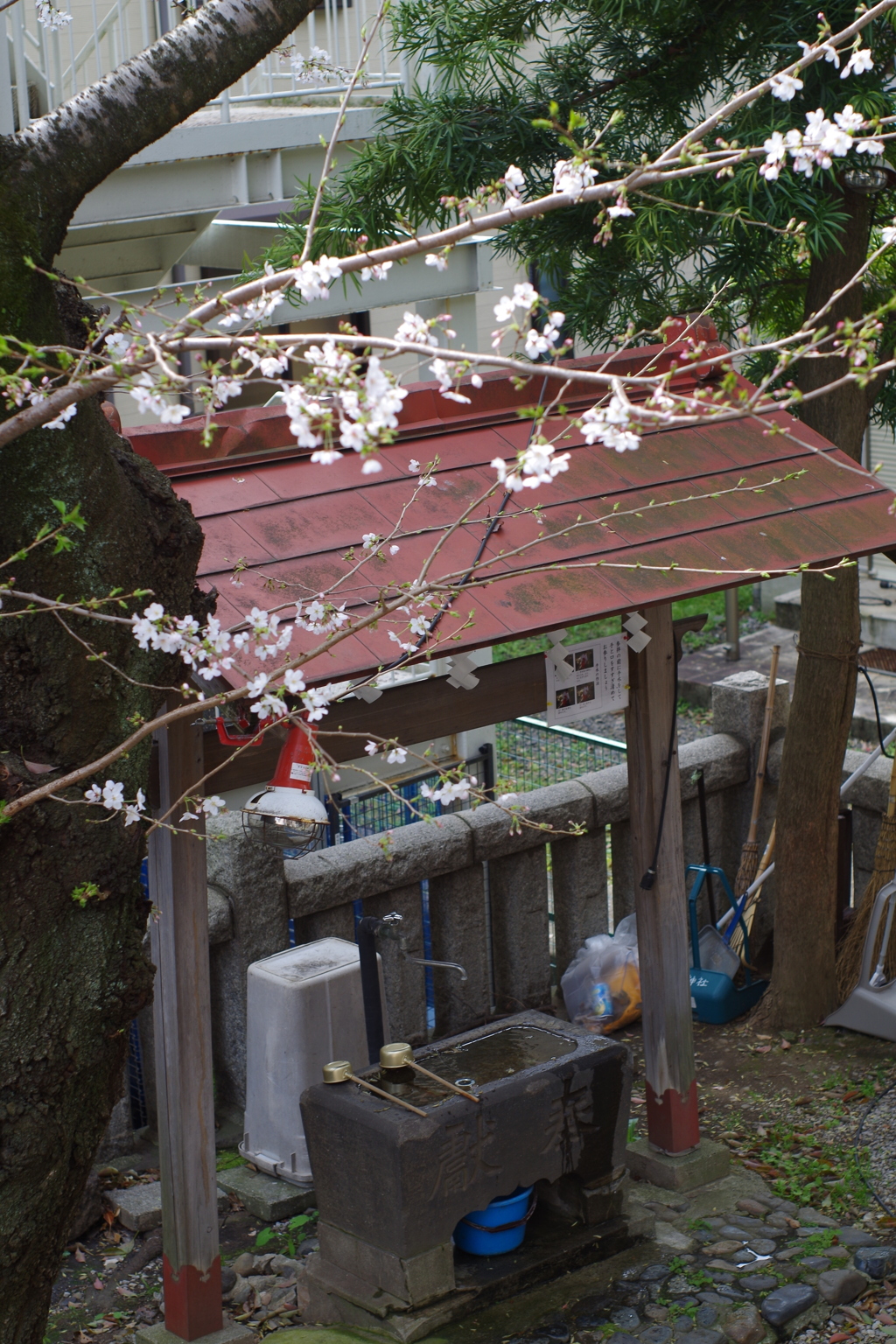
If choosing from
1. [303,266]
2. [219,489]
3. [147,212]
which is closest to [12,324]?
[303,266]

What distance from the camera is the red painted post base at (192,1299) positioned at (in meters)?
4.55

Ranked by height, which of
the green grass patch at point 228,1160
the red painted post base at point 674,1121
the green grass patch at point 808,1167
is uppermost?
the red painted post base at point 674,1121

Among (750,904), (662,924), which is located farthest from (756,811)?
(662,924)

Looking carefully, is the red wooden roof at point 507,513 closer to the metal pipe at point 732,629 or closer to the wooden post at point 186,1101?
the wooden post at point 186,1101

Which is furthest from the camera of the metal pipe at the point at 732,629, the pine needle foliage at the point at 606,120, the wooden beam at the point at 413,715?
the metal pipe at the point at 732,629

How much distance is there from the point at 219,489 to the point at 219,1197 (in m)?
3.06

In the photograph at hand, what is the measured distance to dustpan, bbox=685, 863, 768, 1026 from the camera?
6.99 meters

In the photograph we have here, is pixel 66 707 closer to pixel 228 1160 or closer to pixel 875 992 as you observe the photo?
pixel 228 1160

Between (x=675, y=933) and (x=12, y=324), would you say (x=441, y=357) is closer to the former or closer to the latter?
(x=12, y=324)

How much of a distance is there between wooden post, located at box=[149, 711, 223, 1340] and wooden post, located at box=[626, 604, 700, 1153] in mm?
1950

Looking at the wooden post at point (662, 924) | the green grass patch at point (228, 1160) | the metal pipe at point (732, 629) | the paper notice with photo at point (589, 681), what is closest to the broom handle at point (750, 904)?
the wooden post at point (662, 924)

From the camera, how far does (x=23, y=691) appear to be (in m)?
3.10

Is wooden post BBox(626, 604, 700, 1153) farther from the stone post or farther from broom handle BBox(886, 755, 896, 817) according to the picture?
the stone post

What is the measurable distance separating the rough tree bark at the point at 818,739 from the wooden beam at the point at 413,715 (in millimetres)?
1840
